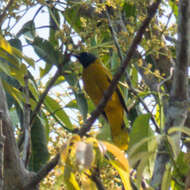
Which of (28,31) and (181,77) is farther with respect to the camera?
(28,31)

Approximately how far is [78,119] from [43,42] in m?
0.57

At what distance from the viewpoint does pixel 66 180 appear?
4.11 ft

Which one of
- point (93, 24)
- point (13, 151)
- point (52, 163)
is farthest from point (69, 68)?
point (52, 163)

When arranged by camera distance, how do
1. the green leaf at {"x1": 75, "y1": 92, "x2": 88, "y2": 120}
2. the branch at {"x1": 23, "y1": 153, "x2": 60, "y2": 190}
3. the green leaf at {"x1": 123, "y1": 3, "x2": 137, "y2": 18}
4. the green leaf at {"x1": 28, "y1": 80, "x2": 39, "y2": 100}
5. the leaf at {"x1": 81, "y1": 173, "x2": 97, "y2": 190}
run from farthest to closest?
the green leaf at {"x1": 123, "y1": 3, "x2": 137, "y2": 18} < the green leaf at {"x1": 75, "y1": 92, "x2": 88, "y2": 120} < the green leaf at {"x1": 28, "y1": 80, "x2": 39, "y2": 100} < the branch at {"x1": 23, "y1": 153, "x2": 60, "y2": 190} < the leaf at {"x1": 81, "y1": 173, "x2": 97, "y2": 190}

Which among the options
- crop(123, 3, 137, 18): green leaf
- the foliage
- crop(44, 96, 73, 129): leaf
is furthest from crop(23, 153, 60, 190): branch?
crop(123, 3, 137, 18): green leaf

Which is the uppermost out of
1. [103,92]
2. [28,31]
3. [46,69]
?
[28,31]

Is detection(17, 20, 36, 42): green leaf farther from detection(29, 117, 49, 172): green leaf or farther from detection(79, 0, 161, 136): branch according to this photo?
detection(79, 0, 161, 136): branch

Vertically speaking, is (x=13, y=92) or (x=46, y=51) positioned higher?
(x=46, y=51)

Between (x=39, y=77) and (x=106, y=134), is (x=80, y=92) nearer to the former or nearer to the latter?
(x=39, y=77)

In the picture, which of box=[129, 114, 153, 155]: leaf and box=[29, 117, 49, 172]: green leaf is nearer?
box=[129, 114, 153, 155]: leaf

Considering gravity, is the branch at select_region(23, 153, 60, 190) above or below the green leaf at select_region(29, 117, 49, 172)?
below

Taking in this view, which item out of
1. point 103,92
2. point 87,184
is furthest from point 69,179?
point 103,92

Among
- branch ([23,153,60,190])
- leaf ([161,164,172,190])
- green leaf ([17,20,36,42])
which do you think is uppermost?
green leaf ([17,20,36,42])

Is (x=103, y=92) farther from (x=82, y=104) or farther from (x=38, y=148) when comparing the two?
(x=38, y=148)
